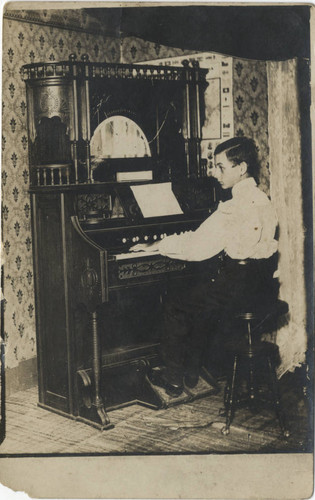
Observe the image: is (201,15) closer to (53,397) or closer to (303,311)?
(303,311)

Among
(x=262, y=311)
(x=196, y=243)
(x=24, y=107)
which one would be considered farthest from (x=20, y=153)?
(x=262, y=311)

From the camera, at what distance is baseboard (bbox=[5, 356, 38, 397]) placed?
16.3 feet

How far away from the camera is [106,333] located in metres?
4.90

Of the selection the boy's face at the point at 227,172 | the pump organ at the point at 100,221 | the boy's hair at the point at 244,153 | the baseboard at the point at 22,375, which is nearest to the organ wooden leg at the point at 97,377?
the pump organ at the point at 100,221

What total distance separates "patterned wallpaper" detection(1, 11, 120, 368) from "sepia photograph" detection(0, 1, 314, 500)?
0.01m

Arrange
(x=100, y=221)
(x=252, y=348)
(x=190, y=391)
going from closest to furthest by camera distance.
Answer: (x=252, y=348) < (x=100, y=221) < (x=190, y=391)

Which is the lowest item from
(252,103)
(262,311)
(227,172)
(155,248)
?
(262,311)

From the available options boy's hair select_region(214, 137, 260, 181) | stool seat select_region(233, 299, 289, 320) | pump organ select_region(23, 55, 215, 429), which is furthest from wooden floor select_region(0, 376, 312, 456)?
boy's hair select_region(214, 137, 260, 181)

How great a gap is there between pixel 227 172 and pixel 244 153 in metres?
0.14

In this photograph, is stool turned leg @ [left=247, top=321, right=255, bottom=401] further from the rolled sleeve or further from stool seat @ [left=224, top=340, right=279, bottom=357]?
the rolled sleeve

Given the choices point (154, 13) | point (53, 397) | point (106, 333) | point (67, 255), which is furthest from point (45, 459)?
point (154, 13)

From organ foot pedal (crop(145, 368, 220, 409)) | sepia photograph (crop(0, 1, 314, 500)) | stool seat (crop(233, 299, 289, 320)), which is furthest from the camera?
organ foot pedal (crop(145, 368, 220, 409))

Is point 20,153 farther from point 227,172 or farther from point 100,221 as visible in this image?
point 227,172

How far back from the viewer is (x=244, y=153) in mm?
4773
